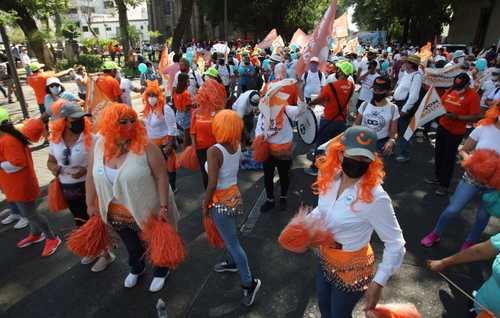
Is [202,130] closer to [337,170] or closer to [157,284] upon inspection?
[157,284]

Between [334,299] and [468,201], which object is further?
[468,201]

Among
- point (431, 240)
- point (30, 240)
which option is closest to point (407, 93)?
point (431, 240)

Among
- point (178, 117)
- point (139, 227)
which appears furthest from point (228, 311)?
point (178, 117)

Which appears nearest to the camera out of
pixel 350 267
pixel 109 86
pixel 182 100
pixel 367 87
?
pixel 350 267

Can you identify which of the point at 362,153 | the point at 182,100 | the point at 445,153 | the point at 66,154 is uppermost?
the point at 362,153

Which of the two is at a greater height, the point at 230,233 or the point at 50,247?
the point at 230,233

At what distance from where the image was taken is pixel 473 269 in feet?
12.3

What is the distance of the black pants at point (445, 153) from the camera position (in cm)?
516

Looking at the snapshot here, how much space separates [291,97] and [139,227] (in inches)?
115

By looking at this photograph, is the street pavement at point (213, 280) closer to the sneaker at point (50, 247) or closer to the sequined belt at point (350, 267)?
the sneaker at point (50, 247)

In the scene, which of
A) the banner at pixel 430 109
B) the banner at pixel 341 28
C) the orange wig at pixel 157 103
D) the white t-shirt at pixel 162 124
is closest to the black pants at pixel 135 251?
the white t-shirt at pixel 162 124

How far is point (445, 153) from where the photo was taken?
5.32 metres

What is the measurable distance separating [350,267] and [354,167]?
66 cm

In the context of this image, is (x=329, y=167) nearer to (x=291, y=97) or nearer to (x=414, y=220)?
(x=291, y=97)
